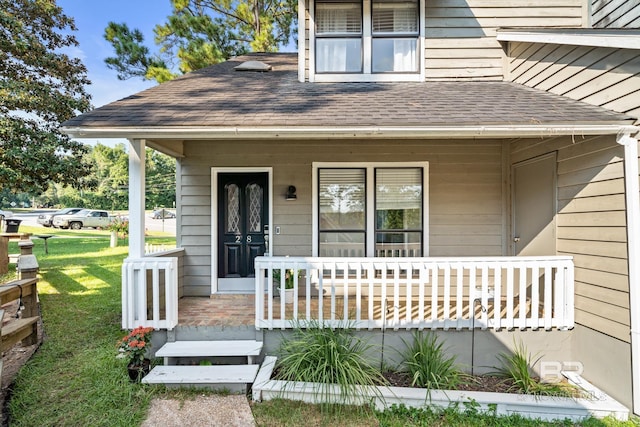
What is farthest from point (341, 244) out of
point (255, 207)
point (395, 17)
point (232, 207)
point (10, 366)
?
point (10, 366)

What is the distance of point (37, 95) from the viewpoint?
24.8ft

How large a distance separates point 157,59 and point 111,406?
10659mm

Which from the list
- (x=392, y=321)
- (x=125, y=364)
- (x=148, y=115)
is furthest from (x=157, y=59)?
(x=392, y=321)

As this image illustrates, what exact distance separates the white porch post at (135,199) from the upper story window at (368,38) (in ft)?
10.1

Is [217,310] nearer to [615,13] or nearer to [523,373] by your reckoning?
[523,373]

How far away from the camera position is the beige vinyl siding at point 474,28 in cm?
530

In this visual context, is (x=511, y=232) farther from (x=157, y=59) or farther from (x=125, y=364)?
(x=157, y=59)

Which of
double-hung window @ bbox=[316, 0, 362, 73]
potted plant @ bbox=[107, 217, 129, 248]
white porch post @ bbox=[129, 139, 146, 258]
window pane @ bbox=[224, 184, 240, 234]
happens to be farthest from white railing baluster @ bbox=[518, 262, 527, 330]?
potted plant @ bbox=[107, 217, 129, 248]

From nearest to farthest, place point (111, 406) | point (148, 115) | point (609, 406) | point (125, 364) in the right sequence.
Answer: point (111, 406)
point (609, 406)
point (125, 364)
point (148, 115)

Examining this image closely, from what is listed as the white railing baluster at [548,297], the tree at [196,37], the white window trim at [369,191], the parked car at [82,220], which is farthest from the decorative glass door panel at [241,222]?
the parked car at [82,220]

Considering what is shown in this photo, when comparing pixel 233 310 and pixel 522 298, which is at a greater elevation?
pixel 522 298

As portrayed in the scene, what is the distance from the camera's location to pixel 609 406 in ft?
10.5

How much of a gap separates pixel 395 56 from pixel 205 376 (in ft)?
17.3

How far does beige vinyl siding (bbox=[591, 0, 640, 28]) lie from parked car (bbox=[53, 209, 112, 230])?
24.5 meters
